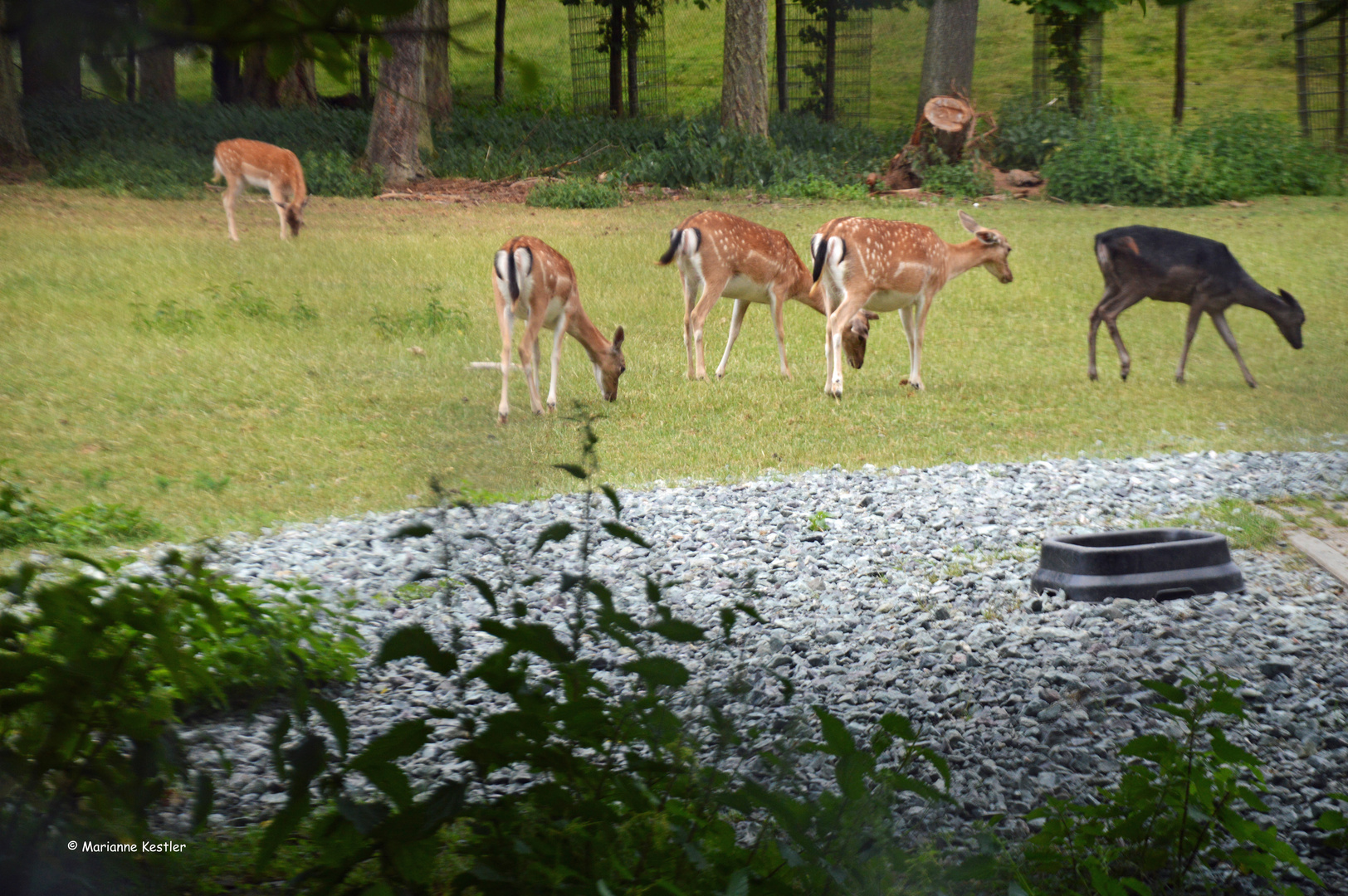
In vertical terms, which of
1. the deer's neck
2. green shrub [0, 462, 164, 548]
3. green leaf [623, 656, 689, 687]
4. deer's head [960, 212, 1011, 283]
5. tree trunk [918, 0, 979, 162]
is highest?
tree trunk [918, 0, 979, 162]

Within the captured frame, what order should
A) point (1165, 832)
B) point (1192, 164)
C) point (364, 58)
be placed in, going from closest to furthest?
point (1165, 832) → point (364, 58) → point (1192, 164)

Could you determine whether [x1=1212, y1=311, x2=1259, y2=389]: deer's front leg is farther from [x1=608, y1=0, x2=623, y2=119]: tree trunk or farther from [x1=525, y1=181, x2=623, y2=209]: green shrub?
[x1=608, y1=0, x2=623, y2=119]: tree trunk

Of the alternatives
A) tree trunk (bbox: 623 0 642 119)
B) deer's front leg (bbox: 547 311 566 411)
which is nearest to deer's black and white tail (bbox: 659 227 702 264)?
deer's front leg (bbox: 547 311 566 411)

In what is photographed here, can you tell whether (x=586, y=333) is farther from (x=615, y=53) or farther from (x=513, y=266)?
(x=615, y=53)

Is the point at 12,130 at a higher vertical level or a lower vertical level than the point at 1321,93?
lower

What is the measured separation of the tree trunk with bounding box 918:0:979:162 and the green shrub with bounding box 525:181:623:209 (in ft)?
13.4

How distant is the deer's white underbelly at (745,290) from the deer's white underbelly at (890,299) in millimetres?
671

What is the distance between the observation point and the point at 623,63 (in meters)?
13.7

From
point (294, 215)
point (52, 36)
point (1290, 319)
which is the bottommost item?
point (1290, 319)

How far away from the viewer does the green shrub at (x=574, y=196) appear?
275 inches

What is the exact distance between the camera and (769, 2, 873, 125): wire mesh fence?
1295 centimetres

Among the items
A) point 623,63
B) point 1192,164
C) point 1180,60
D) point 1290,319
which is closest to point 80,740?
point 1290,319

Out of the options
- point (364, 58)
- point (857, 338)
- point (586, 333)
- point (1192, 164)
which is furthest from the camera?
point (1192, 164)

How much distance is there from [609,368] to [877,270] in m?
1.83
